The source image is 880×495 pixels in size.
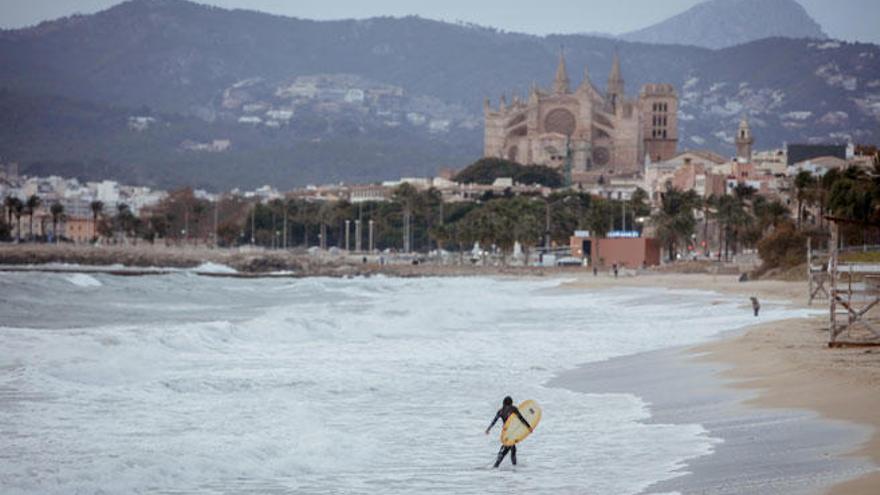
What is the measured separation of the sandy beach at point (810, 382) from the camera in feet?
49.3

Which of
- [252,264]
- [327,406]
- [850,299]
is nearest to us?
[327,406]

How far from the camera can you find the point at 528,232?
122m

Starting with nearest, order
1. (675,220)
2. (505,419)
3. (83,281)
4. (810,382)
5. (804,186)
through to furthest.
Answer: (505,419)
(810,382)
(83,281)
(804,186)
(675,220)

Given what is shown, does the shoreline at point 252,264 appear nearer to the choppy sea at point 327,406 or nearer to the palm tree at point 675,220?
the palm tree at point 675,220

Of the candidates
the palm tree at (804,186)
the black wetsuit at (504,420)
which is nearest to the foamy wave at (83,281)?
the palm tree at (804,186)

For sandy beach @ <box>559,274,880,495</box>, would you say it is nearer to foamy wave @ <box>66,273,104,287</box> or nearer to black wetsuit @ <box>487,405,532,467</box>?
black wetsuit @ <box>487,405,532,467</box>

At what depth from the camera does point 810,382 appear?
21750 millimetres

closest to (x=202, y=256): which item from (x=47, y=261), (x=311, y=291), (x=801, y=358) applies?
(x=47, y=261)

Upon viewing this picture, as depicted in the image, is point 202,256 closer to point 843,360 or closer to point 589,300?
point 589,300

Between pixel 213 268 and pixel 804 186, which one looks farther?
pixel 213 268

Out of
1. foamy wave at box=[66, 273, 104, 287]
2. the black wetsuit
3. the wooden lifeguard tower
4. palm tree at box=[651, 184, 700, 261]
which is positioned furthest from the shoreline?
the black wetsuit

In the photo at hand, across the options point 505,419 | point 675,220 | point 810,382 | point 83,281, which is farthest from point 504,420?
point 675,220

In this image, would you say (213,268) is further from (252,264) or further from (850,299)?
(850,299)

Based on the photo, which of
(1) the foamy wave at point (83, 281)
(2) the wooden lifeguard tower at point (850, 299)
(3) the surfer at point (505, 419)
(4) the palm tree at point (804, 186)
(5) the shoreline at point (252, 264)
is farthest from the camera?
(5) the shoreline at point (252, 264)
